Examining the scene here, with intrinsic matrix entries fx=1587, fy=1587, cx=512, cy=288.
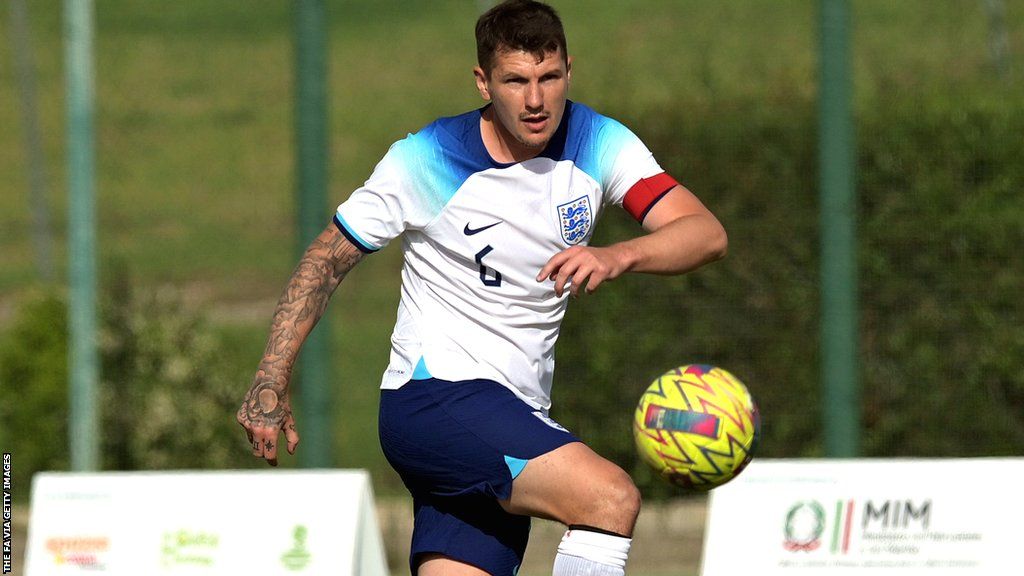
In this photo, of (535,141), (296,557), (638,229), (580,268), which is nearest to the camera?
(580,268)

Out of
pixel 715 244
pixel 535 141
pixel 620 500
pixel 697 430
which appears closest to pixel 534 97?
pixel 535 141

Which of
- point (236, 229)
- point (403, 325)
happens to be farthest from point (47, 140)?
point (403, 325)

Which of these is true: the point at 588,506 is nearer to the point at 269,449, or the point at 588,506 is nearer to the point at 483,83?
the point at 269,449

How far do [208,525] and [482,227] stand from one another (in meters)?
Answer: 2.56

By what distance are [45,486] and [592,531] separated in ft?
11.0

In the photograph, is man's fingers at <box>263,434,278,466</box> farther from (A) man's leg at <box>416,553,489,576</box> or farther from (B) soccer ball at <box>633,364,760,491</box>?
(B) soccer ball at <box>633,364,760,491</box>

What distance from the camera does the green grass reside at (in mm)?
7992

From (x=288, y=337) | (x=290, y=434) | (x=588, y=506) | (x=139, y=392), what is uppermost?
(x=288, y=337)

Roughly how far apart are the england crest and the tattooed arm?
0.59 m

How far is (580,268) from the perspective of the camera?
392 centimetres

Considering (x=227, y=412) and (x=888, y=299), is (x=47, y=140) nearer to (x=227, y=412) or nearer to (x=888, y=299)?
(x=227, y=412)

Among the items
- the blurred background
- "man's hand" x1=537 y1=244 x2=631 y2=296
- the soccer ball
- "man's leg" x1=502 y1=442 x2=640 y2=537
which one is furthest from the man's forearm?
the blurred background

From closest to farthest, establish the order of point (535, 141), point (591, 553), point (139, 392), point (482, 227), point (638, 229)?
point (591, 553) < point (535, 141) < point (482, 227) < point (638, 229) < point (139, 392)

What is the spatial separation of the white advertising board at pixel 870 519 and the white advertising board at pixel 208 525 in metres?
1.54
